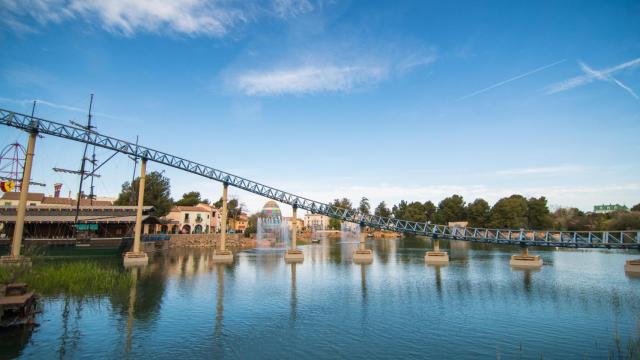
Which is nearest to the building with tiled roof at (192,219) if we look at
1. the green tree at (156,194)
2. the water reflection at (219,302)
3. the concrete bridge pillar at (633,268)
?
the green tree at (156,194)

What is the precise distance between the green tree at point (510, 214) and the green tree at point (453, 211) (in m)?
23.8

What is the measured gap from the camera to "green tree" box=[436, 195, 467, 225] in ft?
547

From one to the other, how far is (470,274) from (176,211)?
96290mm

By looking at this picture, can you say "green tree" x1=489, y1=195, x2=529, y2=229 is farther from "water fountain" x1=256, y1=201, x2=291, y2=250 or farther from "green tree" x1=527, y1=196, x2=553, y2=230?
"water fountain" x1=256, y1=201, x2=291, y2=250

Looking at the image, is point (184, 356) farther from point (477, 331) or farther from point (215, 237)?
point (215, 237)

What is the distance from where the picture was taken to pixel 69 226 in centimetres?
7269

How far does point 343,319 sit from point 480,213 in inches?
5428

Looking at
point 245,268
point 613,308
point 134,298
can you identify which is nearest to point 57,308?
point 134,298

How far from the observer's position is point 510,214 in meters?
134

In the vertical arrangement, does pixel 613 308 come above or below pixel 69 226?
below

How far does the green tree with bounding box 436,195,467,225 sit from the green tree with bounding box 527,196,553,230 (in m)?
28.5

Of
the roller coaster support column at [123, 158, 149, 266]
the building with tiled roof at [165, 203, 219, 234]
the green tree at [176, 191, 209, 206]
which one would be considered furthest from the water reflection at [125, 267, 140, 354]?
the green tree at [176, 191, 209, 206]

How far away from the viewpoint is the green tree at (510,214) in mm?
133875

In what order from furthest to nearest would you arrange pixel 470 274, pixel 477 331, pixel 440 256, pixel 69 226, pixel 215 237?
pixel 215 237 < pixel 69 226 < pixel 440 256 < pixel 470 274 < pixel 477 331
